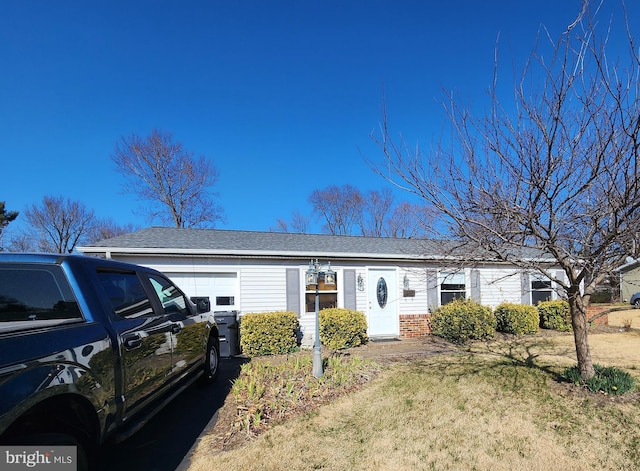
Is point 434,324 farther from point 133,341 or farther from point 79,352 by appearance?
point 79,352

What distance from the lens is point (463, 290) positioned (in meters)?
11.3

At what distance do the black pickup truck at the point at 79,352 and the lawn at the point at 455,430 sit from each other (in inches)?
40.7

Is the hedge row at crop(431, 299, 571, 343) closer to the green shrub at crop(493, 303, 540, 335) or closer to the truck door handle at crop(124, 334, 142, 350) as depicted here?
the green shrub at crop(493, 303, 540, 335)

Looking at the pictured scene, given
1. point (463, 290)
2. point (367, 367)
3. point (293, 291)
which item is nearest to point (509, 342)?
point (463, 290)

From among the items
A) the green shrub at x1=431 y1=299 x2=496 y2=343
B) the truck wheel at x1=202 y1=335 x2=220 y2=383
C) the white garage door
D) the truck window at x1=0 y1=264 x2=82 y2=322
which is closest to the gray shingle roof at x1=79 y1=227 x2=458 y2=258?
the white garage door

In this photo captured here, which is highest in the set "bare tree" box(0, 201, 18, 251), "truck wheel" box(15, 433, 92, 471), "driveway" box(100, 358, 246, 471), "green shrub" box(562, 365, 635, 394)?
"bare tree" box(0, 201, 18, 251)

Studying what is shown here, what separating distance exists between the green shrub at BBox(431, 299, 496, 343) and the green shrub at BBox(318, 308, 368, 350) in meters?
2.36

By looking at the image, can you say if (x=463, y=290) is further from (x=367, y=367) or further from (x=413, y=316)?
(x=367, y=367)

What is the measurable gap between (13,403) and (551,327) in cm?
1271

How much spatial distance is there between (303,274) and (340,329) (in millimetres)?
1858

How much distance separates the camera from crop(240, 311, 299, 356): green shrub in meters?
8.34

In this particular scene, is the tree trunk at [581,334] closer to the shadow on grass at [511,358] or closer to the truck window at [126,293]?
the shadow on grass at [511,358]

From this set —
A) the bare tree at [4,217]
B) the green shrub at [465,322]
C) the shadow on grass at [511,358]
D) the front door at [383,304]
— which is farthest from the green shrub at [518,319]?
the bare tree at [4,217]

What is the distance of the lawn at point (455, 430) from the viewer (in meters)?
3.39
